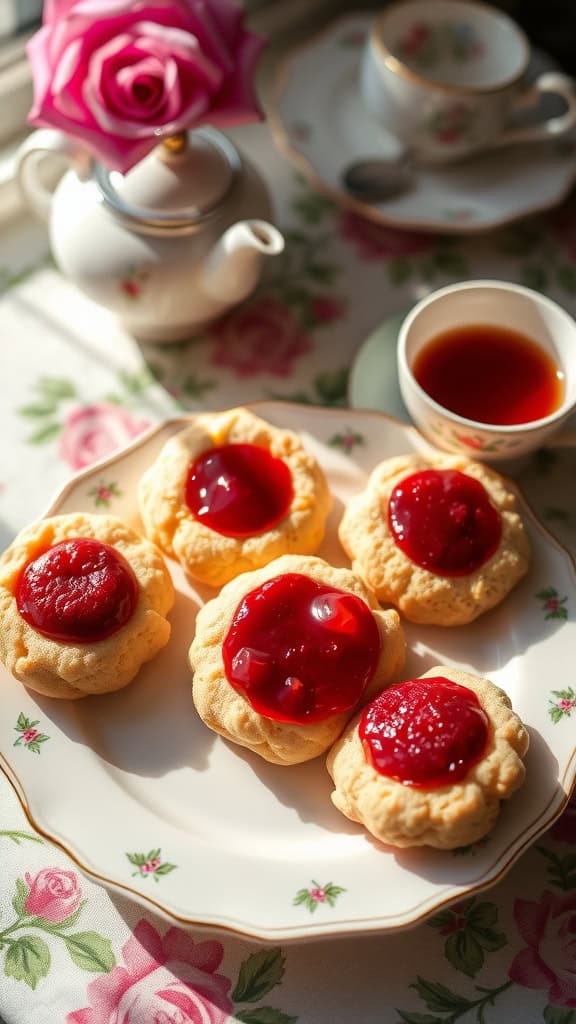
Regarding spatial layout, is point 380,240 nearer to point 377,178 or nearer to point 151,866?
point 377,178

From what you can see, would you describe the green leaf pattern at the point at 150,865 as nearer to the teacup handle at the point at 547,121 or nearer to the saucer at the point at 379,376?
the saucer at the point at 379,376

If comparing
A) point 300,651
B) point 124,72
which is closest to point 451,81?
point 124,72

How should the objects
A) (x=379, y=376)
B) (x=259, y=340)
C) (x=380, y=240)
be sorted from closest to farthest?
(x=379, y=376), (x=259, y=340), (x=380, y=240)

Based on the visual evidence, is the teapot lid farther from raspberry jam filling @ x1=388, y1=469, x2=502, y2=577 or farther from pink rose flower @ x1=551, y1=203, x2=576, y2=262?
pink rose flower @ x1=551, y1=203, x2=576, y2=262

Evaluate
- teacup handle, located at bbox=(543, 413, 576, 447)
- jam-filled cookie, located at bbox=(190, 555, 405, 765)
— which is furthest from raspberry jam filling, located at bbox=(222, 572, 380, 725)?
teacup handle, located at bbox=(543, 413, 576, 447)

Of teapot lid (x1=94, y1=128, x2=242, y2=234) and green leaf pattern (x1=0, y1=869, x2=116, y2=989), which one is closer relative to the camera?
green leaf pattern (x1=0, y1=869, x2=116, y2=989)

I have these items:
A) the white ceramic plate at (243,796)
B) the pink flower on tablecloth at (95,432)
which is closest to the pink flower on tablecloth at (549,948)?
the white ceramic plate at (243,796)

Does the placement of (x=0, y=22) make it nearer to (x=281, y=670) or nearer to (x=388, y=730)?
(x=281, y=670)
